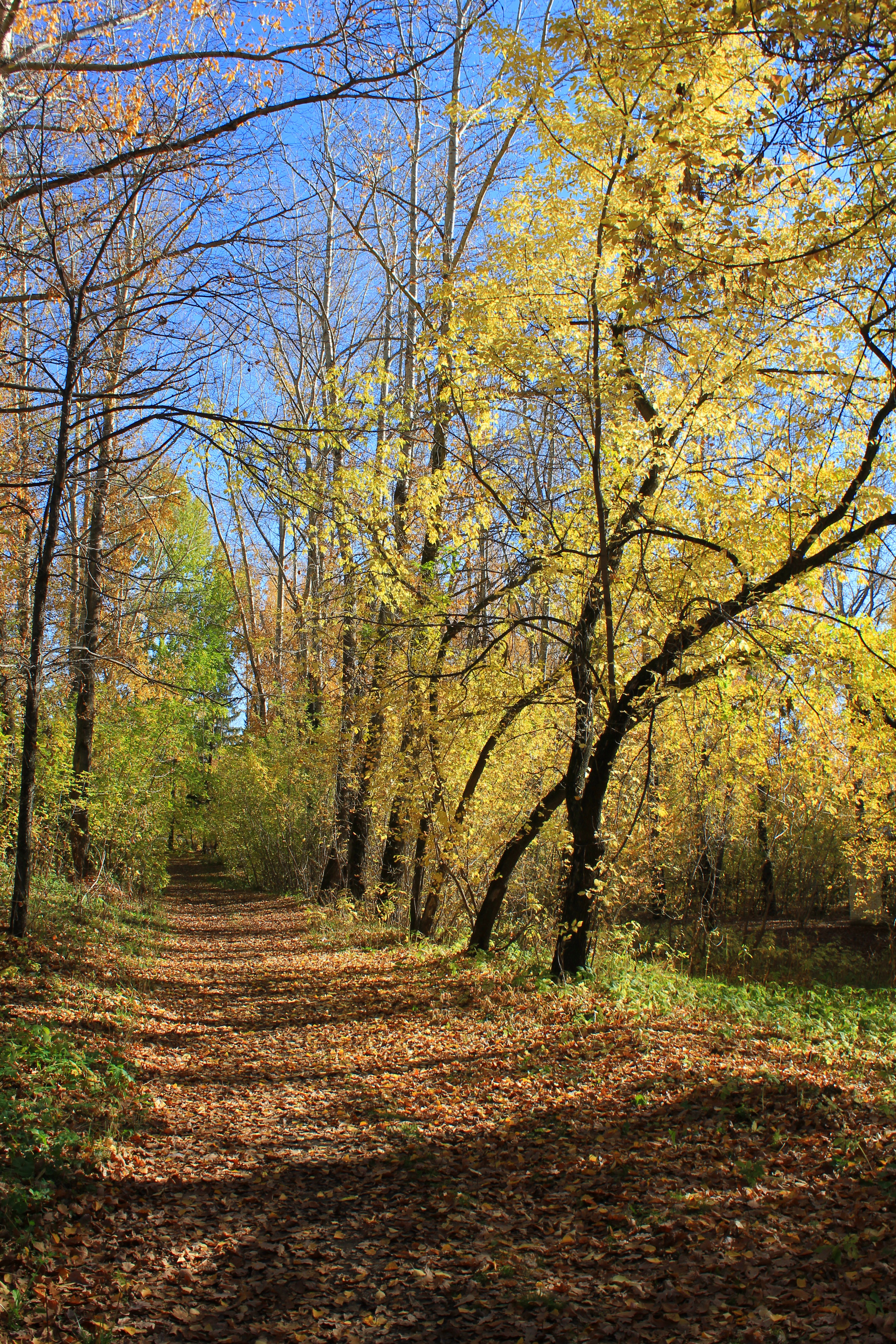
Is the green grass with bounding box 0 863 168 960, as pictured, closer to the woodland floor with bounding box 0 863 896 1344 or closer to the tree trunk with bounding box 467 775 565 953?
the woodland floor with bounding box 0 863 896 1344

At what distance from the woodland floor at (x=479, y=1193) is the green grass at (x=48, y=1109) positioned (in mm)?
137

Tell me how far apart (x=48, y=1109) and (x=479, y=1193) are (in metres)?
2.35

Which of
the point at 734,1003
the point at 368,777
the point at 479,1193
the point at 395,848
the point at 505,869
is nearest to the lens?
the point at 479,1193

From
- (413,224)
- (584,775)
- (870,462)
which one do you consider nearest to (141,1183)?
(584,775)

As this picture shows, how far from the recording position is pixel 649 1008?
7.09 metres

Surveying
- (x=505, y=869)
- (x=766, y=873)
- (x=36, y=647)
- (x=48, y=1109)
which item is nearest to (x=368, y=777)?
(x=505, y=869)

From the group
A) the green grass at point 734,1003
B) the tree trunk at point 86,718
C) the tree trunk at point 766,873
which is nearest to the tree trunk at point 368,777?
the green grass at point 734,1003

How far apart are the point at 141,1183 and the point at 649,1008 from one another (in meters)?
4.54

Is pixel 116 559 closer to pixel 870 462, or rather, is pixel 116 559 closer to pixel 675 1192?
pixel 870 462

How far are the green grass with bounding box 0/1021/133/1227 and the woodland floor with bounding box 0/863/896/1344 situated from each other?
14cm

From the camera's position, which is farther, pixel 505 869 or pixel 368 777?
pixel 368 777

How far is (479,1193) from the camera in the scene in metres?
4.25

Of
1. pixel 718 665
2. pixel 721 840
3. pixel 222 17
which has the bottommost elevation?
pixel 721 840

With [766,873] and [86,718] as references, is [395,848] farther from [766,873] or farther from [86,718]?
[766,873]
